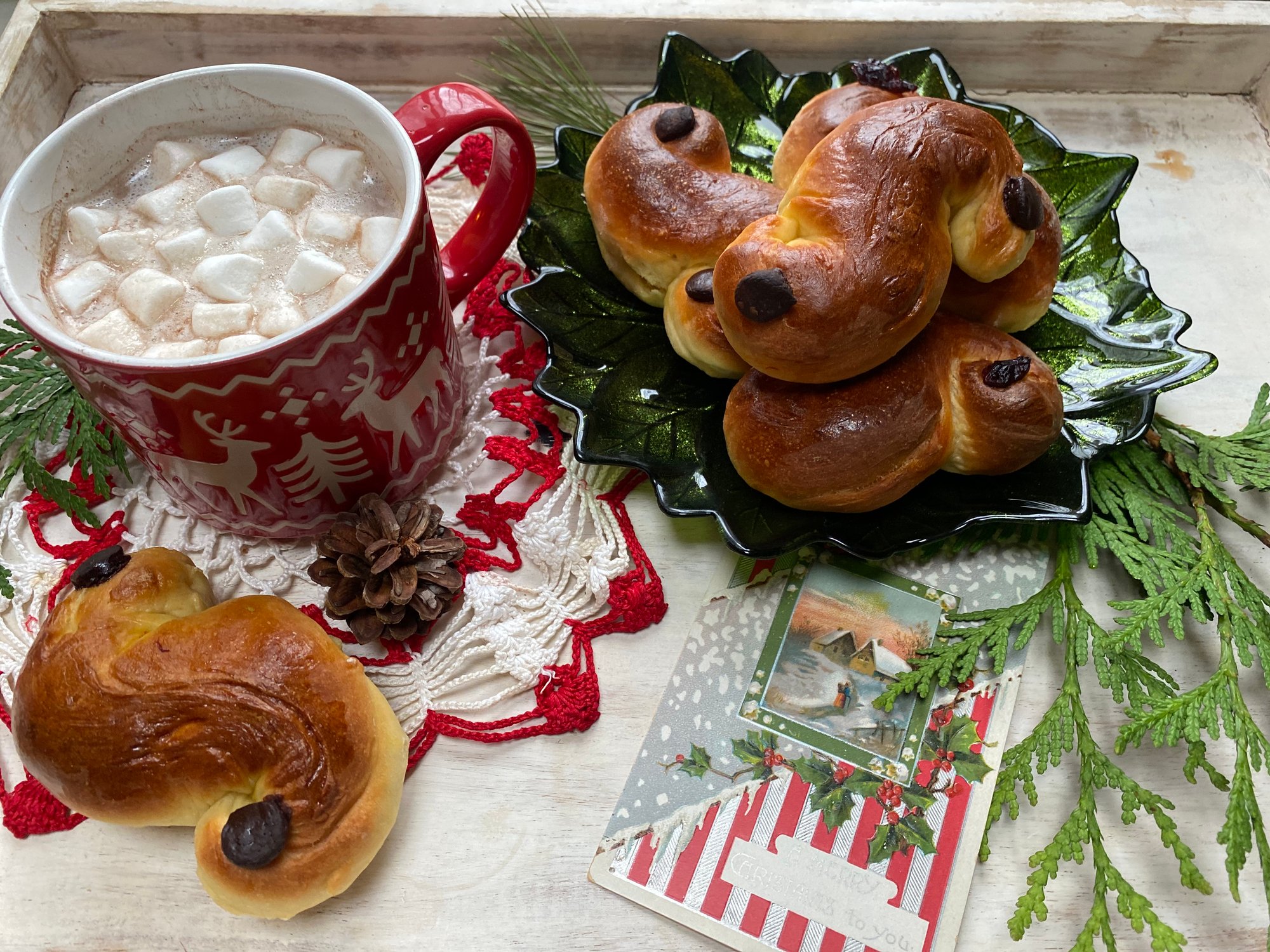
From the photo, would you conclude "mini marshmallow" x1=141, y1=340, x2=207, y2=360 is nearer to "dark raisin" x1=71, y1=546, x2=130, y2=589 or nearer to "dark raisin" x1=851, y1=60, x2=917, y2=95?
"dark raisin" x1=71, y1=546, x2=130, y2=589

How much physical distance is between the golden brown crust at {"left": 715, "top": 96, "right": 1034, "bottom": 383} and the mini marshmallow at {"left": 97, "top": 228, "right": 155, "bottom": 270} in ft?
1.54

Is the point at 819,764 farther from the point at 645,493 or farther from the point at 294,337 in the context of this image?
the point at 294,337

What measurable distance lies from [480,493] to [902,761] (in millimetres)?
464

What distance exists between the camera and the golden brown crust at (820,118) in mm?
911

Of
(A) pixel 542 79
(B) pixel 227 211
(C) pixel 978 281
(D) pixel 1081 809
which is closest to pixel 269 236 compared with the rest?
(B) pixel 227 211

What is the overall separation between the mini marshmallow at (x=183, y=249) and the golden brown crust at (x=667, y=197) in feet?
1.21

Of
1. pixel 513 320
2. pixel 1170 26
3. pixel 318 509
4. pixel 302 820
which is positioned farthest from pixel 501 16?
pixel 302 820

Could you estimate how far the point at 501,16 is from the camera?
3.69ft

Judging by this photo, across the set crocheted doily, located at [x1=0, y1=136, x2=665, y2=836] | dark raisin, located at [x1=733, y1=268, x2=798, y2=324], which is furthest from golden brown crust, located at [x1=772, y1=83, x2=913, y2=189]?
crocheted doily, located at [x1=0, y1=136, x2=665, y2=836]

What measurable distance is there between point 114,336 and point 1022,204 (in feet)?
2.42

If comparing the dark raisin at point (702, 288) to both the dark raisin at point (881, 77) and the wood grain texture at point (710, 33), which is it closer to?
the dark raisin at point (881, 77)

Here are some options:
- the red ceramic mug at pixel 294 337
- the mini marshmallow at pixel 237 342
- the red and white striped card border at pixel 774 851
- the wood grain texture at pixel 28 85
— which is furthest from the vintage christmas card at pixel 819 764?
the wood grain texture at pixel 28 85

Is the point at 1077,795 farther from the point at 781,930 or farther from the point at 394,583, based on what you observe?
the point at 394,583

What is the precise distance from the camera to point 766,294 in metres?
0.74
